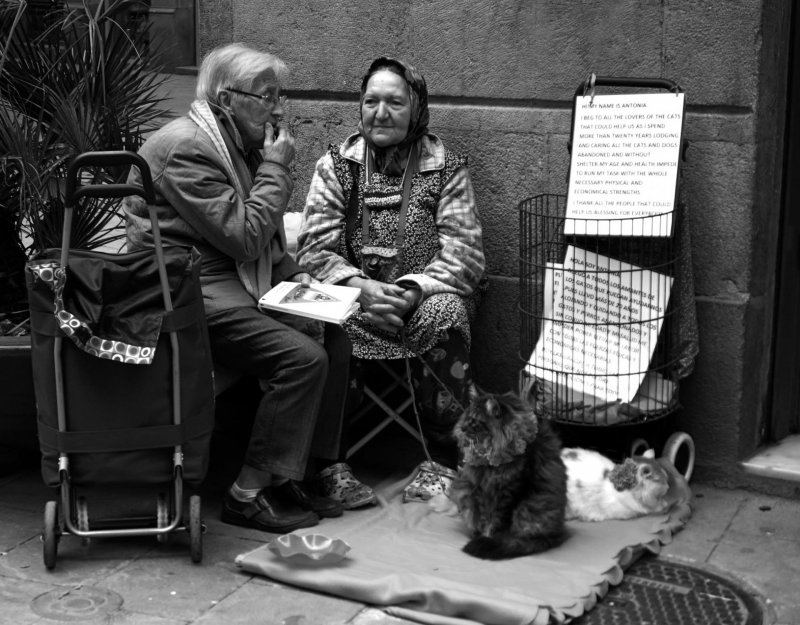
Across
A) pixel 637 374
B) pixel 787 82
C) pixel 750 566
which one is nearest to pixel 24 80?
pixel 637 374

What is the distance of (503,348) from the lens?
16.4 feet

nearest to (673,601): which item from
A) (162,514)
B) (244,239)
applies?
(162,514)

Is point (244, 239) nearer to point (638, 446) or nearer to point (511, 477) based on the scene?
point (511, 477)

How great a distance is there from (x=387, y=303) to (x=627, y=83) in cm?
122

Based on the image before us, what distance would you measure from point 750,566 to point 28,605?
2.34 meters

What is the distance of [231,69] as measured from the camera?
14.0ft

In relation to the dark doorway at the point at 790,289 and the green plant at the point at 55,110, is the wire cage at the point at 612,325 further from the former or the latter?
the green plant at the point at 55,110

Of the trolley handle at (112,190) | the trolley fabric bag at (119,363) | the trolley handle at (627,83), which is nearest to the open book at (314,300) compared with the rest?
the trolley fabric bag at (119,363)

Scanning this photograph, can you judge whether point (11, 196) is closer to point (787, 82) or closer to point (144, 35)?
point (144, 35)

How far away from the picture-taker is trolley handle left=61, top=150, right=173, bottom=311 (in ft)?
11.9

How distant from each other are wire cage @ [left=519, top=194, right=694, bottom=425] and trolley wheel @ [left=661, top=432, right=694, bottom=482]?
0.48ft

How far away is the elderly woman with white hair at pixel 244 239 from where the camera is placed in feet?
13.4

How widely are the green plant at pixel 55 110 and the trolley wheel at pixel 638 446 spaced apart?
2.33m

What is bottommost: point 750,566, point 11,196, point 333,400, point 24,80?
point 750,566
